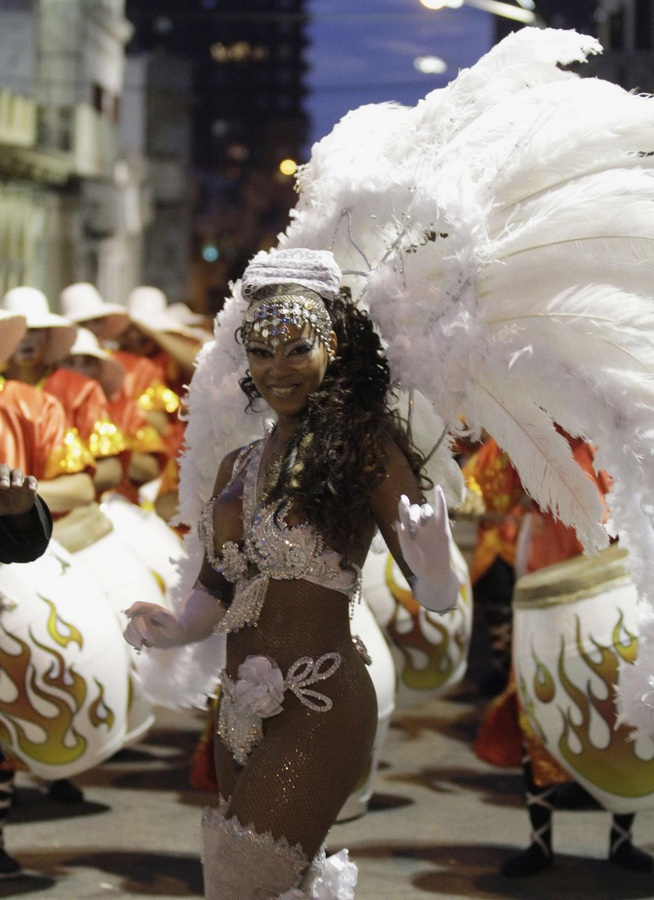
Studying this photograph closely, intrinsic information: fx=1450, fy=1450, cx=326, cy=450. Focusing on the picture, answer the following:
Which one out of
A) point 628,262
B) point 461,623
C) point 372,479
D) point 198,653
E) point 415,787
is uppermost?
point 628,262

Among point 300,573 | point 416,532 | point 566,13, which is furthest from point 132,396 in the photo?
point 566,13

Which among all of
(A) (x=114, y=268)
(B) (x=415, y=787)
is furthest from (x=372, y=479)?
(A) (x=114, y=268)

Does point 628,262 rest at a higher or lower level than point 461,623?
higher

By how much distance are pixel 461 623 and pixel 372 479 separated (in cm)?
289

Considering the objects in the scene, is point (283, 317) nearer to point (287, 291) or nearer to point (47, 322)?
point (287, 291)

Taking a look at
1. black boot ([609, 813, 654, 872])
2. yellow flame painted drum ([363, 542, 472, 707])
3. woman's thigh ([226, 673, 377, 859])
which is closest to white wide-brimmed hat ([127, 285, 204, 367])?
yellow flame painted drum ([363, 542, 472, 707])

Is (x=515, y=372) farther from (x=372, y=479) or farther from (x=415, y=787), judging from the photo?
(x=415, y=787)

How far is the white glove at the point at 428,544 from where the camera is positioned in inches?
106

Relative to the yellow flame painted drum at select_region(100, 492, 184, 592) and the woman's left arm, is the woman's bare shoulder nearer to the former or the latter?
the woman's left arm

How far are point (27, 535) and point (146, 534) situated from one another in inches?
115

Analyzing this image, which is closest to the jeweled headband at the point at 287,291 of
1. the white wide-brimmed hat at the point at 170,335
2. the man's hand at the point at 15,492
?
the man's hand at the point at 15,492

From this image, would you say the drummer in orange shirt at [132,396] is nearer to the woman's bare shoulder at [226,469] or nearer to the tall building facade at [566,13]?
the woman's bare shoulder at [226,469]

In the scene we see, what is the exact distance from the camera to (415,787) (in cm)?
589

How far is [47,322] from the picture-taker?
19.4 ft
